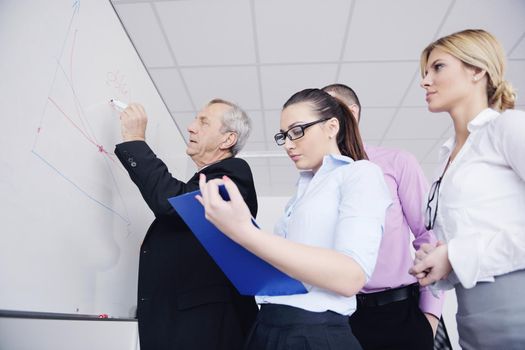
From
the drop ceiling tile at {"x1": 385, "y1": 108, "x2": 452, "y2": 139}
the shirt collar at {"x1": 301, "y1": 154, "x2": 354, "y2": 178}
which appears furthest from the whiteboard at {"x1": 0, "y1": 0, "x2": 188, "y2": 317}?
the drop ceiling tile at {"x1": 385, "y1": 108, "x2": 452, "y2": 139}

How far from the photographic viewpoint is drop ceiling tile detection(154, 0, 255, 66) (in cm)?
186

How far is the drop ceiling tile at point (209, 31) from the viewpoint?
1.86m

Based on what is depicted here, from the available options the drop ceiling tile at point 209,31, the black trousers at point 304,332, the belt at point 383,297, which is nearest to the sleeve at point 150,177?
the black trousers at point 304,332

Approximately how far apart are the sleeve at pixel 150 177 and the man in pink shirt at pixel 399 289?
610 mm

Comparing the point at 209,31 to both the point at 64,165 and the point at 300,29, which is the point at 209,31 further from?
the point at 64,165

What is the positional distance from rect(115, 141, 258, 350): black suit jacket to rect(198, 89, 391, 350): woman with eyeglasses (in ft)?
0.88

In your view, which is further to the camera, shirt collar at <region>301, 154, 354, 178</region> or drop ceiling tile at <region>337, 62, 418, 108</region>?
drop ceiling tile at <region>337, 62, 418, 108</region>

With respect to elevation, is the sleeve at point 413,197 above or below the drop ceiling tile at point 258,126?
below

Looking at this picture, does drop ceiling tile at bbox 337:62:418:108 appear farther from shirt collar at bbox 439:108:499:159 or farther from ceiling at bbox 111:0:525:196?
shirt collar at bbox 439:108:499:159

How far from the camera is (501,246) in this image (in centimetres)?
63

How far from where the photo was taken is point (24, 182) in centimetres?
71

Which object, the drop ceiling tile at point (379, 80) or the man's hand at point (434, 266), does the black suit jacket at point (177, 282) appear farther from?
the drop ceiling tile at point (379, 80)

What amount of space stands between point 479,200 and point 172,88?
2225 mm

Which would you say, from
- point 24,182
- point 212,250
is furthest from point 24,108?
point 212,250
